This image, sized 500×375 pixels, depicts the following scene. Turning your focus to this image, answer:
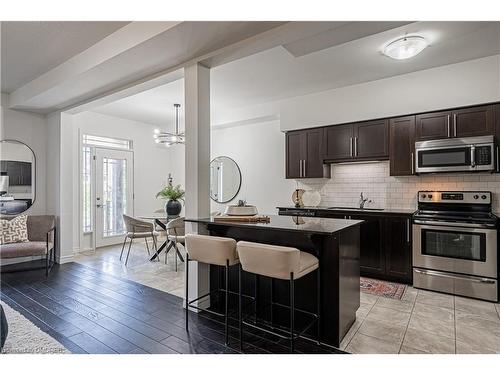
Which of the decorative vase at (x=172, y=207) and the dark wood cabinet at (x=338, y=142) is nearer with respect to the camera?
the dark wood cabinet at (x=338, y=142)

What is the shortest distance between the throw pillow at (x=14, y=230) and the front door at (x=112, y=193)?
1.50m

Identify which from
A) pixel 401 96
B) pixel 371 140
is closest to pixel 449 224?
pixel 371 140

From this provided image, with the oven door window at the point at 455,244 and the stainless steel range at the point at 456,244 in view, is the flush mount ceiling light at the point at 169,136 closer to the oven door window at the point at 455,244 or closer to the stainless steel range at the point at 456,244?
the stainless steel range at the point at 456,244

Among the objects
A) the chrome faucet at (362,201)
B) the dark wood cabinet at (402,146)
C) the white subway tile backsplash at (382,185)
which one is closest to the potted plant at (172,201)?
the white subway tile backsplash at (382,185)

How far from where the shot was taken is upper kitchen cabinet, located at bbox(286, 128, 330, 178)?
4734 mm

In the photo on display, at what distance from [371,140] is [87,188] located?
5.34m

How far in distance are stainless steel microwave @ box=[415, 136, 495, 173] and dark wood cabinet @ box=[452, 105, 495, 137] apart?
0.09 meters

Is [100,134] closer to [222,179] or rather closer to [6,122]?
[6,122]

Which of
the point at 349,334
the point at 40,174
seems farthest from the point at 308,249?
the point at 40,174

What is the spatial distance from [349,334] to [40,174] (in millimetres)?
5468

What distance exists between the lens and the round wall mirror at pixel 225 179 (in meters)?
6.22

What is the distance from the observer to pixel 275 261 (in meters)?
2.09

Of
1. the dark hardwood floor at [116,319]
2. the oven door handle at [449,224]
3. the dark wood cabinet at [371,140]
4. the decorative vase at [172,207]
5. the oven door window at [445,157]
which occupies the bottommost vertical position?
the dark hardwood floor at [116,319]

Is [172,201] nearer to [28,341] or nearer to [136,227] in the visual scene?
[136,227]
